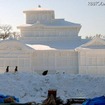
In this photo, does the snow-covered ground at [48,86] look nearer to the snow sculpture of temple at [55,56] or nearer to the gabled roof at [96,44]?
the snow sculpture of temple at [55,56]

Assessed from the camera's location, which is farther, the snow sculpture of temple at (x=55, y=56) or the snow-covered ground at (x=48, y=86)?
the snow sculpture of temple at (x=55, y=56)

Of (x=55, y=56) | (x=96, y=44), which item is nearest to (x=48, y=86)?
(x=55, y=56)

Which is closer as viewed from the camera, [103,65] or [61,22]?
[103,65]

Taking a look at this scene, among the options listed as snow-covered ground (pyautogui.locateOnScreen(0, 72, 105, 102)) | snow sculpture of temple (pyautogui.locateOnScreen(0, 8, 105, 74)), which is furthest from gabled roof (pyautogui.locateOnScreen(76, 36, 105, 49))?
snow-covered ground (pyautogui.locateOnScreen(0, 72, 105, 102))

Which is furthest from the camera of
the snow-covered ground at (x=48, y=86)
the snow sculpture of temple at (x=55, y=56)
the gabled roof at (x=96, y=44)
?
the gabled roof at (x=96, y=44)

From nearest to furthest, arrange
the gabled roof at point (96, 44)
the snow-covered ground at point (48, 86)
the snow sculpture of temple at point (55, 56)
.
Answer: the snow-covered ground at point (48, 86)
the snow sculpture of temple at point (55, 56)
the gabled roof at point (96, 44)

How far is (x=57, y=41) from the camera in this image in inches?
2004

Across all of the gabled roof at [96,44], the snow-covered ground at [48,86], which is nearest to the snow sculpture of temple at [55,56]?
the gabled roof at [96,44]

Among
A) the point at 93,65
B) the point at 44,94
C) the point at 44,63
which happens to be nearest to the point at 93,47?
the point at 93,65

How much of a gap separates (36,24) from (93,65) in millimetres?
10026

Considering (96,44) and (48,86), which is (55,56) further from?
(48,86)

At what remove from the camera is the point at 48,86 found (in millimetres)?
31188

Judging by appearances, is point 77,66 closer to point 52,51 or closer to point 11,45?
point 52,51

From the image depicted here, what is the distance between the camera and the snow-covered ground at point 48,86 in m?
29.6
